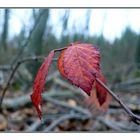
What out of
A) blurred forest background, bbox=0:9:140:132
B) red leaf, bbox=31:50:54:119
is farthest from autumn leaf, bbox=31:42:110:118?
blurred forest background, bbox=0:9:140:132

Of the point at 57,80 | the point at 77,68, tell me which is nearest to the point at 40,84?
the point at 77,68

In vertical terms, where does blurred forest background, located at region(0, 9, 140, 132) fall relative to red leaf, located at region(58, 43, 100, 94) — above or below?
below

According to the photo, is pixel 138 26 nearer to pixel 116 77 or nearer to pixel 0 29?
pixel 0 29

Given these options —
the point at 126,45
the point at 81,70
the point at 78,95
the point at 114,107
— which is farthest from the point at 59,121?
the point at 81,70

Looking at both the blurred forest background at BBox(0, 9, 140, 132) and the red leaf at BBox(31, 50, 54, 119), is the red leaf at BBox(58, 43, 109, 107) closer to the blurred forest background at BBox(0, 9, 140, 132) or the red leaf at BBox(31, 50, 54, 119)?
the red leaf at BBox(31, 50, 54, 119)

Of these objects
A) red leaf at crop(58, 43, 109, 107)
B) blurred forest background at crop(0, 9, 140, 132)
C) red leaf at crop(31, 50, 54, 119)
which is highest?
red leaf at crop(58, 43, 109, 107)

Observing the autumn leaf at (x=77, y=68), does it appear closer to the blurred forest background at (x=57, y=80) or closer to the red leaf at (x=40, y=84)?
the red leaf at (x=40, y=84)

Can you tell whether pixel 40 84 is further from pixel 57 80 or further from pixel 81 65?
pixel 57 80

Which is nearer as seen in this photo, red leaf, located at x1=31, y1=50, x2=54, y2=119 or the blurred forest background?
red leaf, located at x1=31, y1=50, x2=54, y2=119
